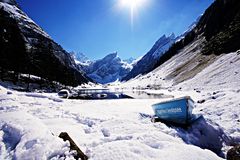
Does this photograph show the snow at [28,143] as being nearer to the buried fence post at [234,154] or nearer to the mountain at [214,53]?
the buried fence post at [234,154]

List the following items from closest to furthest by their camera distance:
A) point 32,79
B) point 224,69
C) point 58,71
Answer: point 224,69 → point 32,79 → point 58,71

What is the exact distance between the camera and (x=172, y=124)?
1557 centimetres

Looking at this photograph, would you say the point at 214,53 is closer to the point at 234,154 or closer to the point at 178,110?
the point at 178,110

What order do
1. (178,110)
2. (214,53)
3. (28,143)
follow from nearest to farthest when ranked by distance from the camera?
1. (28,143)
2. (178,110)
3. (214,53)

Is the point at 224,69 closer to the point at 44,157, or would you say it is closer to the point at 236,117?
the point at 236,117

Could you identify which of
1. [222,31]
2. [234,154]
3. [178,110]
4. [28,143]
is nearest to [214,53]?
[222,31]

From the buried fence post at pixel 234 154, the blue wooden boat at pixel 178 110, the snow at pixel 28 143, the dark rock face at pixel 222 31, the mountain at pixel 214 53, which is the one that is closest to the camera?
the snow at pixel 28 143

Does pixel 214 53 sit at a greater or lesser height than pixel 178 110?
greater

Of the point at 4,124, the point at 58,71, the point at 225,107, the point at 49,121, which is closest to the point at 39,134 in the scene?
the point at 4,124

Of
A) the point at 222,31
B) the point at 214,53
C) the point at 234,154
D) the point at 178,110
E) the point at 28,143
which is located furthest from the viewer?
the point at 222,31

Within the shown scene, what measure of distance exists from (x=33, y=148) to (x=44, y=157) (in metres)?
0.74

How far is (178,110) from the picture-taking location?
1540cm

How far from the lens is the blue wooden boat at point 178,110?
1485 centimetres

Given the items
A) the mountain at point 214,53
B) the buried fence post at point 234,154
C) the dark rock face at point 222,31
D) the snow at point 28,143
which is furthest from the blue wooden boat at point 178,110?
the dark rock face at point 222,31
